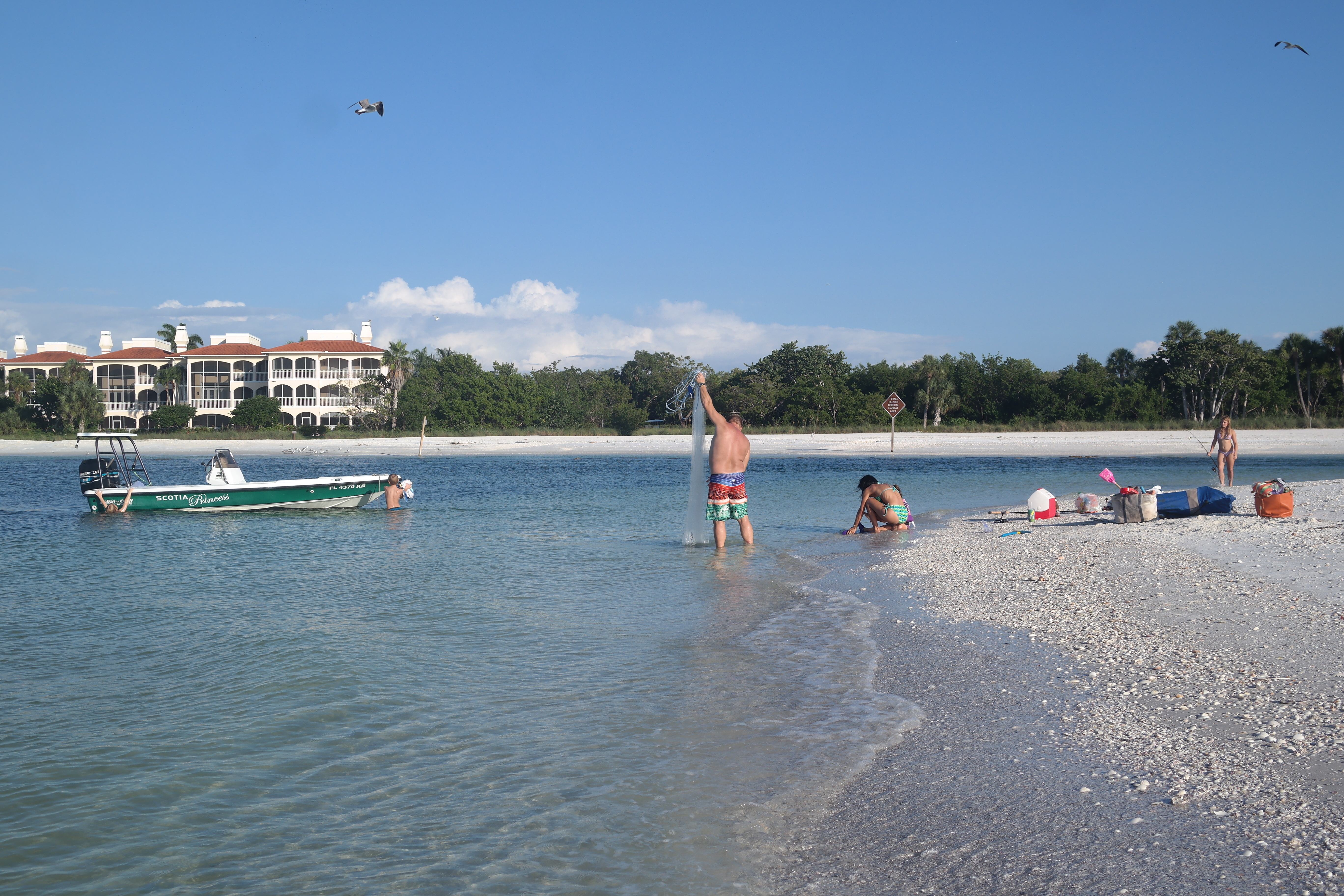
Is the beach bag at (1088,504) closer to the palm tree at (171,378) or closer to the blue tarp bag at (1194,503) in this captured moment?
the blue tarp bag at (1194,503)

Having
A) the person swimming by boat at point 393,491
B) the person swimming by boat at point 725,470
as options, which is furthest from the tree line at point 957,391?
the person swimming by boat at point 725,470

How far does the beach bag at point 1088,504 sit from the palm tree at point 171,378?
75.2 m

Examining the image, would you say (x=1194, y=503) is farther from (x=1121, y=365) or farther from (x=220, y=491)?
(x=1121, y=365)

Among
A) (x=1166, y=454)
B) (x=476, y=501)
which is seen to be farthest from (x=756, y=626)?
(x=1166, y=454)

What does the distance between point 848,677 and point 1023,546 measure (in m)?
6.96

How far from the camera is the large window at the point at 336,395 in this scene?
69.8 m

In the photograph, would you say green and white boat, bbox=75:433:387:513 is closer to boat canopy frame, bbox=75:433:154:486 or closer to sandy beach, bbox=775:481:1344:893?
boat canopy frame, bbox=75:433:154:486

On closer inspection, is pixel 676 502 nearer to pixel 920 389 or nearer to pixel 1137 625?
pixel 1137 625

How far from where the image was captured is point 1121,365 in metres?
65.8

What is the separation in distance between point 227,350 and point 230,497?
5962 centimetres

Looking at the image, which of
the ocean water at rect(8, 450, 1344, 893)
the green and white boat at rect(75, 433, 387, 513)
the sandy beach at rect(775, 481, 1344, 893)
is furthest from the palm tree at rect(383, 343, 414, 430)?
the sandy beach at rect(775, 481, 1344, 893)

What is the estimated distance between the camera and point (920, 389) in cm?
6347

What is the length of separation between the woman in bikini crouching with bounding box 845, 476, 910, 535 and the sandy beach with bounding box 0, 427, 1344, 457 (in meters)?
29.0

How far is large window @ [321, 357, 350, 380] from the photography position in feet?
231
